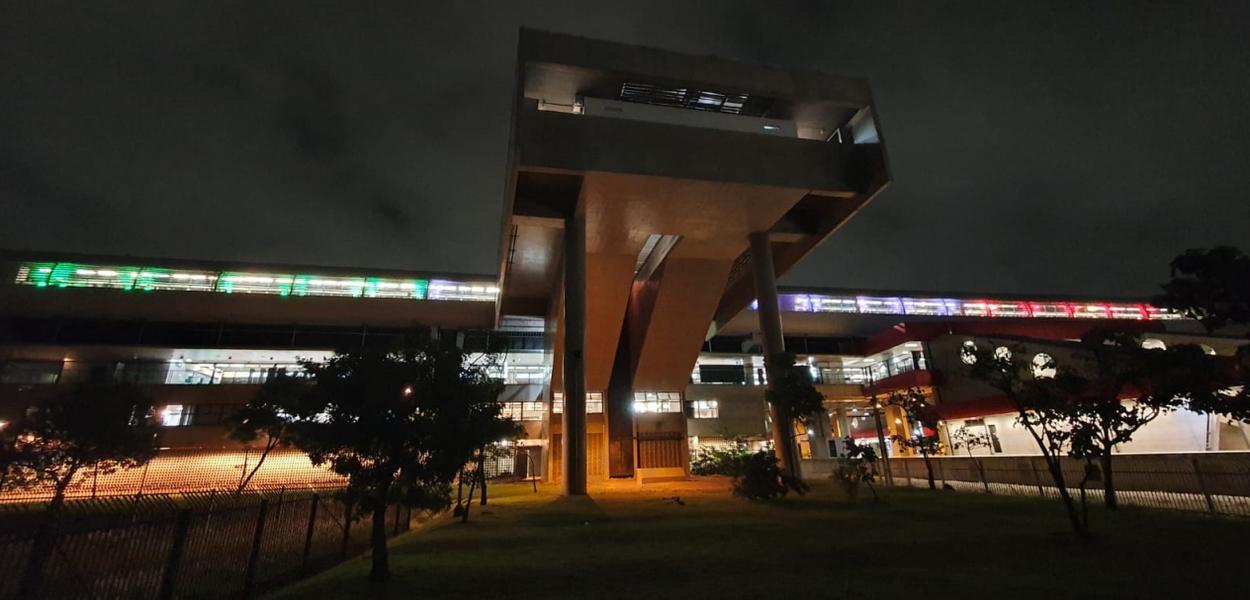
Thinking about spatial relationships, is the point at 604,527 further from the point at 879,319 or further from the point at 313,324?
the point at 879,319

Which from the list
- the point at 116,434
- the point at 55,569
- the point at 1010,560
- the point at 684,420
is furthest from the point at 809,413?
the point at 116,434

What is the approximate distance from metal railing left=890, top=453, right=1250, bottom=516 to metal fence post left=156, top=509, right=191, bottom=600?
17679mm

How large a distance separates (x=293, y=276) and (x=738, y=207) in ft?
111

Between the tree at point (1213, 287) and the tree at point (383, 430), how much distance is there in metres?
14.0

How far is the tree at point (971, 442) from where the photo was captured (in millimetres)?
18078

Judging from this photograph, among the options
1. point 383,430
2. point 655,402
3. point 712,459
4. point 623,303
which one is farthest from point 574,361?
point 712,459

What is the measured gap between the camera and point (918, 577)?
6.53 meters

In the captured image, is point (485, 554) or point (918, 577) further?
point (485, 554)

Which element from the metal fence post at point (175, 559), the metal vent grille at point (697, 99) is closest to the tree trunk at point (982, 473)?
the metal vent grille at point (697, 99)

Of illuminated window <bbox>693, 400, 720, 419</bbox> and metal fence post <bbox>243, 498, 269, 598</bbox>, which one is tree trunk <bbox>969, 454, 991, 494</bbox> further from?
illuminated window <bbox>693, 400, 720, 419</bbox>

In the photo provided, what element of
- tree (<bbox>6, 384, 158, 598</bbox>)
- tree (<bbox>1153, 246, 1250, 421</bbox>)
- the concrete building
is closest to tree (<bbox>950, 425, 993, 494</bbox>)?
the concrete building

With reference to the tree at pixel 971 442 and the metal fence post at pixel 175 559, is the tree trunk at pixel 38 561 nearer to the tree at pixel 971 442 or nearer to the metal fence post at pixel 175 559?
the metal fence post at pixel 175 559

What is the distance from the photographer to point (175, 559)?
18.9ft

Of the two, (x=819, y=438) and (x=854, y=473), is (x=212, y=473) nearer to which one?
(x=854, y=473)
